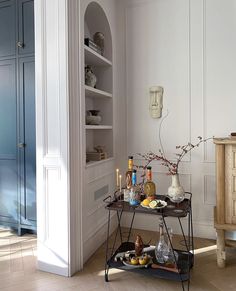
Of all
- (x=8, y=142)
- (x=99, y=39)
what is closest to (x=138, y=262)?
(x=8, y=142)

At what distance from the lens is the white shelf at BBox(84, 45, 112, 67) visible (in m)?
2.71

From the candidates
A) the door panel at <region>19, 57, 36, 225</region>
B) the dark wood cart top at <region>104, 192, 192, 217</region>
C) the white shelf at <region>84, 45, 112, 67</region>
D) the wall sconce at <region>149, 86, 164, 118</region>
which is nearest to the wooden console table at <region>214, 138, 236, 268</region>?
the dark wood cart top at <region>104, 192, 192, 217</region>

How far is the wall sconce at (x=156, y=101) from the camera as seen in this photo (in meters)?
3.21

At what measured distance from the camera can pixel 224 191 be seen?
2.43 metres

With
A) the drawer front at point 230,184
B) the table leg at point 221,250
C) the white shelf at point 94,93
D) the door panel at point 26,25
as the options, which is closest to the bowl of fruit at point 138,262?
the table leg at point 221,250

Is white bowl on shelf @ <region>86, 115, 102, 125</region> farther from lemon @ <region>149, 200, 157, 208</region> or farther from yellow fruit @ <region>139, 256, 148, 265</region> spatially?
yellow fruit @ <region>139, 256, 148, 265</region>

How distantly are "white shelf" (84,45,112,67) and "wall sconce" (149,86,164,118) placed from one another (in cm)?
65

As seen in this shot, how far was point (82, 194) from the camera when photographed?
2484 millimetres

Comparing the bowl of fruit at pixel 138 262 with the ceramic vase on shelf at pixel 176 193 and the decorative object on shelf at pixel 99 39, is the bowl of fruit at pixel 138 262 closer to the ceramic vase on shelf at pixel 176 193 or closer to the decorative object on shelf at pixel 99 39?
the ceramic vase on shelf at pixel 176 193

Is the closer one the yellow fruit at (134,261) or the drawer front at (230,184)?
the yellow fruit at (134,261)

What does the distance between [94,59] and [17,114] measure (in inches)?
45.0

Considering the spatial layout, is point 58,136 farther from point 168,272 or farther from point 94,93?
point 168,272

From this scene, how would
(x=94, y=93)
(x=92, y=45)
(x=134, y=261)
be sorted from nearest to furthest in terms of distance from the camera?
(x=134, y=261)
(x=92, y=45)
(x=94, y=93)

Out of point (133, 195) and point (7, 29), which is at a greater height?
point (7, 29)
